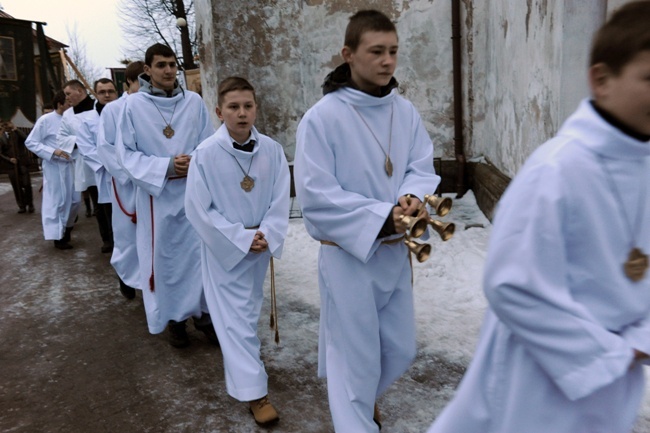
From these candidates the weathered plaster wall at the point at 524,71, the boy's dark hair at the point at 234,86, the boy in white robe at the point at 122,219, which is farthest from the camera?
the boy in white robe at the point at 122,219

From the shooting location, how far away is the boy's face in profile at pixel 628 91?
1.42 meters

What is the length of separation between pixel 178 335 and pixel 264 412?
1.49m

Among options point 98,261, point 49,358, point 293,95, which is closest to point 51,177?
point 98,261

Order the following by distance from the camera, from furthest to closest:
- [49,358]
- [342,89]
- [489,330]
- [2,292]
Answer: [2,292] < [49,358] < [342,89] < [489,330]

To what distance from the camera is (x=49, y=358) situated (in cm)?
464

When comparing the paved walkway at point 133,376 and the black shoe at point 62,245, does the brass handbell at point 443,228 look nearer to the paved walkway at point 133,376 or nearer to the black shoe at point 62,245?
the paved walkway at point 133,376

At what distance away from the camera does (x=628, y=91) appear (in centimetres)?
144

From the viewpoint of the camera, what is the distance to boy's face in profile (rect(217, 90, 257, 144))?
3.71 m

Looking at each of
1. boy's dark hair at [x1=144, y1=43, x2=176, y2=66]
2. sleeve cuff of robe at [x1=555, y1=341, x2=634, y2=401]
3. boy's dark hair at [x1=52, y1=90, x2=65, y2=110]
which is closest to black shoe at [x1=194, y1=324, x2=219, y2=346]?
boy's dark hair at [x1=144, y1=43, x2=176, y2=66]

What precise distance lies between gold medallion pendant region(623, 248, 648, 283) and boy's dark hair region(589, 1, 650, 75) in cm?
44

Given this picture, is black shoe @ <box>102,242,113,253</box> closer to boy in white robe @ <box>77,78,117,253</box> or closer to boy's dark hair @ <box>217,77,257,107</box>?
boy in white robe @ <box>77,78,117,253</box>

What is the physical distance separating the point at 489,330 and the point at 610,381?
343mm

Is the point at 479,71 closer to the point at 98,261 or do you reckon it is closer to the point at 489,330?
the point at 98,261

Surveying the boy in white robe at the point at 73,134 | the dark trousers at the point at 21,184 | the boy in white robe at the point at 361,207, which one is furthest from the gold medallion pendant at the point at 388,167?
the dark trousers at the point at 21,184
